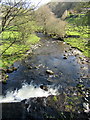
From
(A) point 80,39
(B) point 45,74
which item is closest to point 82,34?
(A) point 80,39

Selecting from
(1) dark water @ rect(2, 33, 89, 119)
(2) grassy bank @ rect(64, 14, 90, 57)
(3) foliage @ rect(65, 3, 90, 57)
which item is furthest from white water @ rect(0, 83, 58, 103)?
(2) grassy bank @ rect(64, 14, 90, 57)

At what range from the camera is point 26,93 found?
38.7ft

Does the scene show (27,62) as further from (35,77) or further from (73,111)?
(73,111)

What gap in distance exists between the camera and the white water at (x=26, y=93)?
35.4 feet

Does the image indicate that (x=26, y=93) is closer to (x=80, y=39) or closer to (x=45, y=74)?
(x=45, y=74)

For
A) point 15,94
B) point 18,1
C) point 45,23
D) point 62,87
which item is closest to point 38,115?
point 15,94

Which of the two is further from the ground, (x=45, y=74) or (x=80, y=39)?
(x=80, y=39)

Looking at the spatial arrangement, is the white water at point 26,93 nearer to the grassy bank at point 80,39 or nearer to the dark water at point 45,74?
the dark water at point 45,74

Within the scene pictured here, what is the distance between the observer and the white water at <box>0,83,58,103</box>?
10781 mm

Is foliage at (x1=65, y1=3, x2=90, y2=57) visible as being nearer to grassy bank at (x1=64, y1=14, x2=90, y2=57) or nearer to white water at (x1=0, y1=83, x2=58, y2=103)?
grassy bank at (x1=64, y1=14, x2=90, y2=57)

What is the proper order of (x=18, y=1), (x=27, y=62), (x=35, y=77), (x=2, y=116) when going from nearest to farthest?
(x=18, y=1) → (x=2, y=116) → (x=35, y=77) → (x=27, y=62)

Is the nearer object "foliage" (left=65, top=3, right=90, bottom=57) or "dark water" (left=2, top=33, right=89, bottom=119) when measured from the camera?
"foliage" (left=65, top=3, right=90, bottom=57)

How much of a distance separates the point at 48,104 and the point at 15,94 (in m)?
3.60

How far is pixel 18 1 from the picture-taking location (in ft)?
19.2
